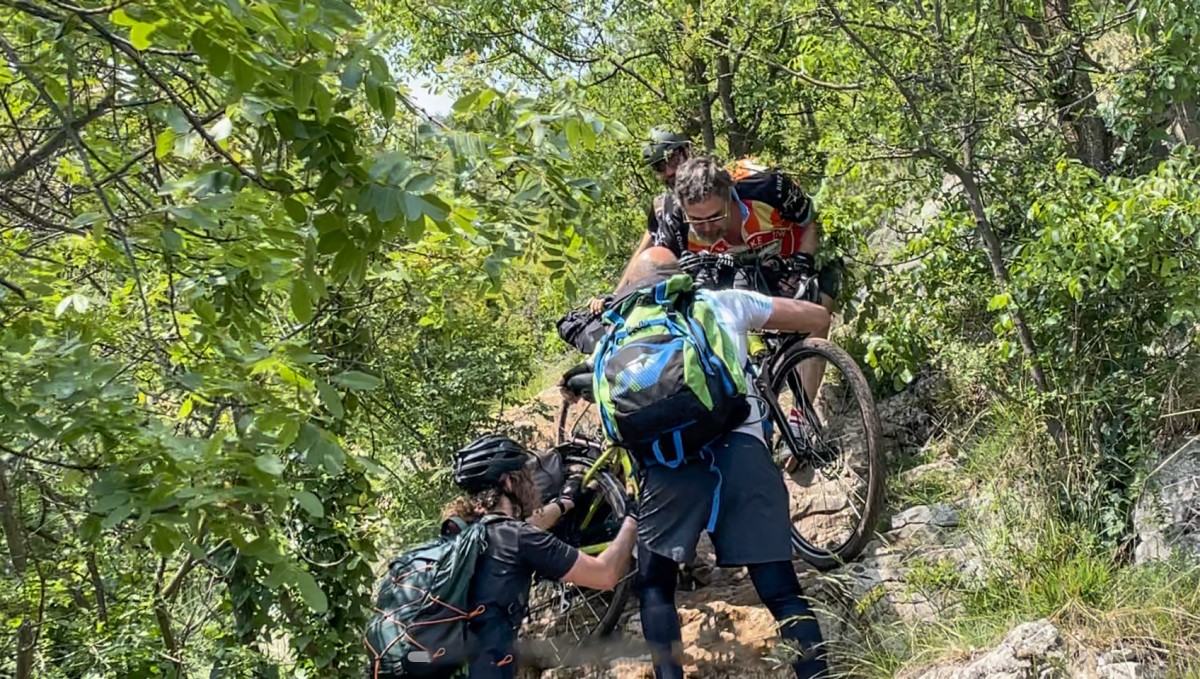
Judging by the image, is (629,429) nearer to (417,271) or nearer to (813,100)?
(417,271)

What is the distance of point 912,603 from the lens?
4.22 metres

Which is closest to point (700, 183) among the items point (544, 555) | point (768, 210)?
point (768, 210)

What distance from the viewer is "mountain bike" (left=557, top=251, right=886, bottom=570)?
456cm

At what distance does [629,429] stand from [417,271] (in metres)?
2.26

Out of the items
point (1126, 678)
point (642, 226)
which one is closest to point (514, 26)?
point (642, 226)

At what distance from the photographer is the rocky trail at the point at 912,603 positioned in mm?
3420

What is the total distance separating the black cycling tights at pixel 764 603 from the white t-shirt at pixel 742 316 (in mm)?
526

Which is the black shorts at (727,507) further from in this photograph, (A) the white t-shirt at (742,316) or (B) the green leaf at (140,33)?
(B) the green leaf at (140,33)

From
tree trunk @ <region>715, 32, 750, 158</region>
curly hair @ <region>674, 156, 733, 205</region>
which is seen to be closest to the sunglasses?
curly hair @ <region>674, 156, 733, 205</region>

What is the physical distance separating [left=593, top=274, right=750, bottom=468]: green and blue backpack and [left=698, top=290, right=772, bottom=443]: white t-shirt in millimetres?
44

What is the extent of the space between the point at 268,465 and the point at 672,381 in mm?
1543

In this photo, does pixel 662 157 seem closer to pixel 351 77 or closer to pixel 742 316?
pixel 742 316

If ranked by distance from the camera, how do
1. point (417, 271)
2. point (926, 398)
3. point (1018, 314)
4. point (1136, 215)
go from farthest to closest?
point (926, 398), point (417, 271), point (1018, 314), point (1136, 215)

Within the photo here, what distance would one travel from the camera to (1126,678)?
130 inches
